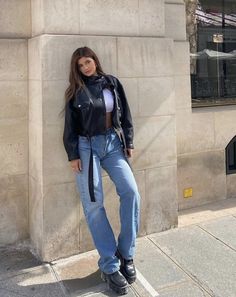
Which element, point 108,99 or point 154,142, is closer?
point 108,99

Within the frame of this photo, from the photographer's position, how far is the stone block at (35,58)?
384 centimetres

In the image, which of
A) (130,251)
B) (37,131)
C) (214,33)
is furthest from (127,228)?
(214,33)

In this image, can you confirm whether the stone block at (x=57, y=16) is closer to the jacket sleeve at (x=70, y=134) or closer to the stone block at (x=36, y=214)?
the jacket sleeve at (x=70, y=134)

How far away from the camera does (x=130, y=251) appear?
11.9 feet

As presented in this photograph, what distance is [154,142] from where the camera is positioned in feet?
14.8

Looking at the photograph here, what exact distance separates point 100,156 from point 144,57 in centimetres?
132

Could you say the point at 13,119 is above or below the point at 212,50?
below

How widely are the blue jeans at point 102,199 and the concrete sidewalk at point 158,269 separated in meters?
0.32

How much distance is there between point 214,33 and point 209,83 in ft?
2.20

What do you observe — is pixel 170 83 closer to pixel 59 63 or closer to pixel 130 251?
pixel 59 63

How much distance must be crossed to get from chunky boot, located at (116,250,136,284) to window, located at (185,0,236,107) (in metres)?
2.52

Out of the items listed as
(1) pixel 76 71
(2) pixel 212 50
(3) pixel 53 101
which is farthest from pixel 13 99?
(2) pixel 212 50

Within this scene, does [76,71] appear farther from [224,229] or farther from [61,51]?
[224,229]

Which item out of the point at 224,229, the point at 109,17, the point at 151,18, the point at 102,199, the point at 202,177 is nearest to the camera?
the point at 102,199
